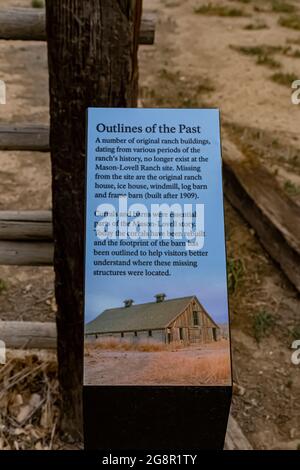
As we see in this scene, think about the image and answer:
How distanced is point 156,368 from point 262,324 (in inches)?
64.1

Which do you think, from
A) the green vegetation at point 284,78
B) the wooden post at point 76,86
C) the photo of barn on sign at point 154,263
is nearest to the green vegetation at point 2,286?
the wooden post at point 76,86

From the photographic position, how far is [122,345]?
1465mm

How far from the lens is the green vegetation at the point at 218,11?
7445 millimetres

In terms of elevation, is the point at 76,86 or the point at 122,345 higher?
the point at 76,86

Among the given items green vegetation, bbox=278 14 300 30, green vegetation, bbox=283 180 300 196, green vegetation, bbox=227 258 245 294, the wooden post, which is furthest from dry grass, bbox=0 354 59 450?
green vegetation, bbox=278 14 300 30

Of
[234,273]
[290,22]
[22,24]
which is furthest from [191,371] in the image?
[290,22]

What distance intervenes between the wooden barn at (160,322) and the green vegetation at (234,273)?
5.66 ft

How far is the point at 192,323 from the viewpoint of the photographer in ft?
4.83

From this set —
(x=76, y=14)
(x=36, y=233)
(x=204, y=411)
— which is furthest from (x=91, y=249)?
(x=36, y=233)

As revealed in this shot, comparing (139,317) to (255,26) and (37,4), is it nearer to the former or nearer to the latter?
(37,4)

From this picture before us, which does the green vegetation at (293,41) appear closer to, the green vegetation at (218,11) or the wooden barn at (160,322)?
the green vegetation at (218,11)

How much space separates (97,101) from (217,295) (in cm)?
64

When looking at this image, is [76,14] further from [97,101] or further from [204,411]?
[204,411]

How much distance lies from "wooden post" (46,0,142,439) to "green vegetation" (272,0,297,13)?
6.44 m
